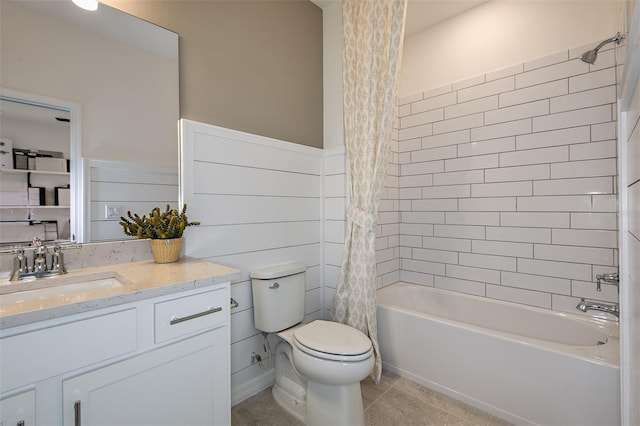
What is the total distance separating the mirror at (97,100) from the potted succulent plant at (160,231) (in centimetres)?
7

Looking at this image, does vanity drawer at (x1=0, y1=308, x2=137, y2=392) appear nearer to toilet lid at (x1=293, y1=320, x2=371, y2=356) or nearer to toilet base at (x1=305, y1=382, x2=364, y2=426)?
toilet lid at (x1=293, y1=320, x2=371, y2=356)

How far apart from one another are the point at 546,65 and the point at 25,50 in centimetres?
284

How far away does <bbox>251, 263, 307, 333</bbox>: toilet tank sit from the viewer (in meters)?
1.75

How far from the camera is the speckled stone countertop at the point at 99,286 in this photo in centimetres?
79

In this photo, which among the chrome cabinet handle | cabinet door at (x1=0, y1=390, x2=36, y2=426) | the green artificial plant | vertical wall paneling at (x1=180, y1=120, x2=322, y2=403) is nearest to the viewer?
cabinet door at (x1=0, y1=390, x2=36, y2=426)

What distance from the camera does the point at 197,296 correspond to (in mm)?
1113

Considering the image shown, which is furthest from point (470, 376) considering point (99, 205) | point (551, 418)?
point (99, 205)

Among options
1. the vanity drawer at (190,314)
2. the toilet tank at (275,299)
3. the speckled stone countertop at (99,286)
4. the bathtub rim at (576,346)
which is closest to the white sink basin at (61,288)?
the speckled stone countertop at (99,286)

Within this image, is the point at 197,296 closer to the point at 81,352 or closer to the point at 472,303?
the point at 81,352

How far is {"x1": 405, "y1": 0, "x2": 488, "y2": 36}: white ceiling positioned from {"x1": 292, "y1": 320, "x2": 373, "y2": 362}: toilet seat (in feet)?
7.87

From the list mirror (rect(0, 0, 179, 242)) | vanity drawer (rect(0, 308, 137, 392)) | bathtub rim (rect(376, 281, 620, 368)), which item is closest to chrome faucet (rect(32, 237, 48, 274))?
mirror (rect(0, 0, 179, 242))

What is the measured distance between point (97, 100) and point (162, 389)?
1.27 m

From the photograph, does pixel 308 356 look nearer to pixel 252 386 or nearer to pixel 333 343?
pixel 333 343

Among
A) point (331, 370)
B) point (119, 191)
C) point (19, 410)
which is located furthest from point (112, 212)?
point (331, 370)
